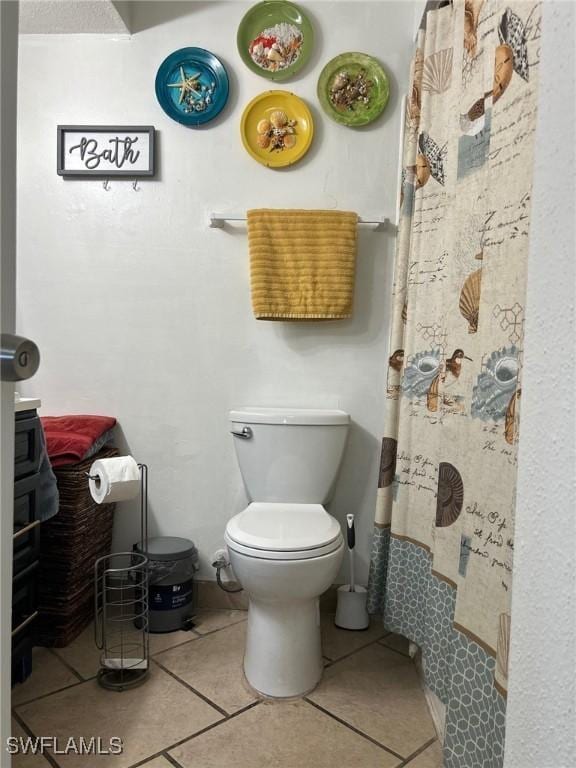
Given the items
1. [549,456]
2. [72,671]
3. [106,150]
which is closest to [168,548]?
[72,671]

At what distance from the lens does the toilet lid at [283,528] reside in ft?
4.64

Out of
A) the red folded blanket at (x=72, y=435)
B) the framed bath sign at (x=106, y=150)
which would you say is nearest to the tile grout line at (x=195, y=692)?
the red folded blanket at (x=72, y=435)

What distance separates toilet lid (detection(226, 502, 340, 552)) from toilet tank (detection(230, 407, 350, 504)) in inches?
2.4

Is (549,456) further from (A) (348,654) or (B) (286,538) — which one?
(A) (348,654)

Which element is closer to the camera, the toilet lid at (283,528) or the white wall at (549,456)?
the white wall at (549,456)

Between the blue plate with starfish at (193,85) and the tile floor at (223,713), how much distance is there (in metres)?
1.82

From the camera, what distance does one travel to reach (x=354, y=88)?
1902 mm

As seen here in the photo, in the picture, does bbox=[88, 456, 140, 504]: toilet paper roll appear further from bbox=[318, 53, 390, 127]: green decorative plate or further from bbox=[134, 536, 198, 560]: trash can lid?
bbox=[318, 53, 390, 127]: green decorative plate

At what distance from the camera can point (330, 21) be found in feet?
6.28

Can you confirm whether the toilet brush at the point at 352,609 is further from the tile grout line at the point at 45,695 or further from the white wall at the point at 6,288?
the white wall at the point at 6,288

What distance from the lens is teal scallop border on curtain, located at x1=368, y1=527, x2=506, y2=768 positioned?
0.93 meters

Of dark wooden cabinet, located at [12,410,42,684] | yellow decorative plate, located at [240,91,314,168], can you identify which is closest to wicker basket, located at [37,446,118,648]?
dark wooden cabinet, located at [12,410,42,684]

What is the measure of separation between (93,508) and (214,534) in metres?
0.45

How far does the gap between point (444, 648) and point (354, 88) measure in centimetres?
177
